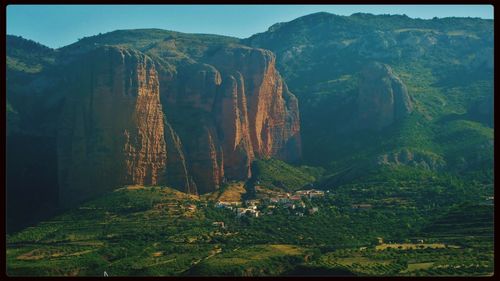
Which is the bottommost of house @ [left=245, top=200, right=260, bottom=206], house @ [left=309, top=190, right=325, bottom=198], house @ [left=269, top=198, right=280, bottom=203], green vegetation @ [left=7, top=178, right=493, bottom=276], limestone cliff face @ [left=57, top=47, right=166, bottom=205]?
green vegetation @ [left=7, top=178, right=493, bottom=276]

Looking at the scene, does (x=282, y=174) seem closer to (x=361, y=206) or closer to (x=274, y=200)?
(x=274, y=200)

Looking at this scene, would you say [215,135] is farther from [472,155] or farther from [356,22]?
[356,22]

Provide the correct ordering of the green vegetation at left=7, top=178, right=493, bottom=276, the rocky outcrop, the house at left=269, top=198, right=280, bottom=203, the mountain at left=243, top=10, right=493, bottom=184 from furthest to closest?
1. the rocky outcrop
2. the mountain at left=243, top=10, right=493, bottom=184
3. the house at left=269, top=198, right=280, bottom=203
4. the green vegetation at left=7, top=178, right=493, bottom=276

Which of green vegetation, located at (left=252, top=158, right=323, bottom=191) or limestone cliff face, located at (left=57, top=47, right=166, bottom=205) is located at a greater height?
limestone cliff face, located at (left=57, top=47, right=166, bottom=205)

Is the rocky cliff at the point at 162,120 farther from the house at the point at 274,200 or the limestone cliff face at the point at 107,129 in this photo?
the house at the point at 274,200

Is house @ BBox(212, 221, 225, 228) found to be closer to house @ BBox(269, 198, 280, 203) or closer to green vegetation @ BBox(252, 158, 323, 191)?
house @ BBox(269, 198, 280, 203)

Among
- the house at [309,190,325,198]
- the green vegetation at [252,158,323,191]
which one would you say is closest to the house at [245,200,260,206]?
the house at [309,190,325,198]
